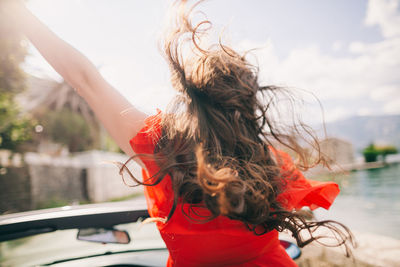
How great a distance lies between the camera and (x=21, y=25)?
1.14 m

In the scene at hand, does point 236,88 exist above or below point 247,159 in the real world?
above

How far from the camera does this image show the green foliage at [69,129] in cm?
1938

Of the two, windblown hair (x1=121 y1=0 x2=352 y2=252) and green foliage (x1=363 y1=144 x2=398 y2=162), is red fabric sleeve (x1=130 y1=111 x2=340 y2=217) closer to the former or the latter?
windblown hair (x1=121 y1=0 x2=352 y2=252)

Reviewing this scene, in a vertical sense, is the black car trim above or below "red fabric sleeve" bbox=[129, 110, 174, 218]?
below

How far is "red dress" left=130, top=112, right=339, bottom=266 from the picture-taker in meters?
1.00

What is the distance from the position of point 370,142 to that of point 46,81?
3984 centimetres

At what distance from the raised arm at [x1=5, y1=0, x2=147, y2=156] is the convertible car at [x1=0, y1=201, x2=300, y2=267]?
26.2 inches

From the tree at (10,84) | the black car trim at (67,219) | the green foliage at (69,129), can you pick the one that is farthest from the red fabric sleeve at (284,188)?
the green foliage at (69,129)

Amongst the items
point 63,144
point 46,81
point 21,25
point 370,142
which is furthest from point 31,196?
point 370,142

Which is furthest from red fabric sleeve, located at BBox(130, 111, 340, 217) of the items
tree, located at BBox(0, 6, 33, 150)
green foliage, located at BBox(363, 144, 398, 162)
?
green foliage, located at BBox(363, 144, 398, 162)

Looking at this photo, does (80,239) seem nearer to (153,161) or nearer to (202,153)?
(153,161)

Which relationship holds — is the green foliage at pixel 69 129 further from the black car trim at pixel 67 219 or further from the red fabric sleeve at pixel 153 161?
the red fabric sleeve at pixel 153 161

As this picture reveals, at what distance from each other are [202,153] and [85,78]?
563mm

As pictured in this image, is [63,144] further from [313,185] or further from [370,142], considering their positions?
[370,142]
